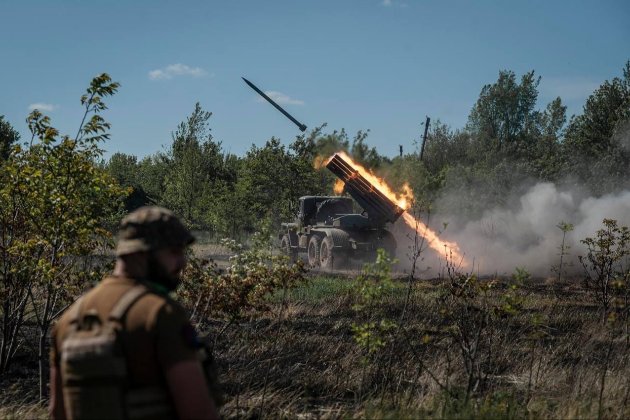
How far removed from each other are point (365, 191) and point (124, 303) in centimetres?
1741

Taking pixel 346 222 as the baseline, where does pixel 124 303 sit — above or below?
below

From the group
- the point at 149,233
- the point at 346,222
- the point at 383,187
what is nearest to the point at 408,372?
the point at 149,233

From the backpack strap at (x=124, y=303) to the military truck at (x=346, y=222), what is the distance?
628 inches

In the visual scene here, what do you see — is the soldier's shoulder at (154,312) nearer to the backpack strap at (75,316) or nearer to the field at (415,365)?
the backpack strap at (75,316)

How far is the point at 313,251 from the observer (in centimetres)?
2127

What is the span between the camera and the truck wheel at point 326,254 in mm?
19906

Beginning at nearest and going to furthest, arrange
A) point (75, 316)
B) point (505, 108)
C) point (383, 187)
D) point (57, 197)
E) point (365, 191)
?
1. point (75, 316)
2. point (57, 197)
3. point (365, 191)
4. point (383, 187)
5. point (505, 108)

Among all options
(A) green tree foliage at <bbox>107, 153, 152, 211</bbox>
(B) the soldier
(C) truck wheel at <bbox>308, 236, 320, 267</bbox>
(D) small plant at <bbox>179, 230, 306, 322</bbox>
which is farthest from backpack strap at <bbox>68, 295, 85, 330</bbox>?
(A) green tree foliage at <bbox>107, 153, 152, 211</bbox>

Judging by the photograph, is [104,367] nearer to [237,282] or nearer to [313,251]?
[237,282]

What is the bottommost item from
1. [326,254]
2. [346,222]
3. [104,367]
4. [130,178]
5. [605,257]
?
[104,367]

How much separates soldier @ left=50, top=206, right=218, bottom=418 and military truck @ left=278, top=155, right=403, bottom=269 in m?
15.8

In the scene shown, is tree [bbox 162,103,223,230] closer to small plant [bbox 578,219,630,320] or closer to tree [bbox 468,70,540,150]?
small plant [bbox 578,219,630,320]

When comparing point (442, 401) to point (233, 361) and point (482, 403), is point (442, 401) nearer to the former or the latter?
point (482, 403)

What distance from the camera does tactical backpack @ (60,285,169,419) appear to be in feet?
7.14
